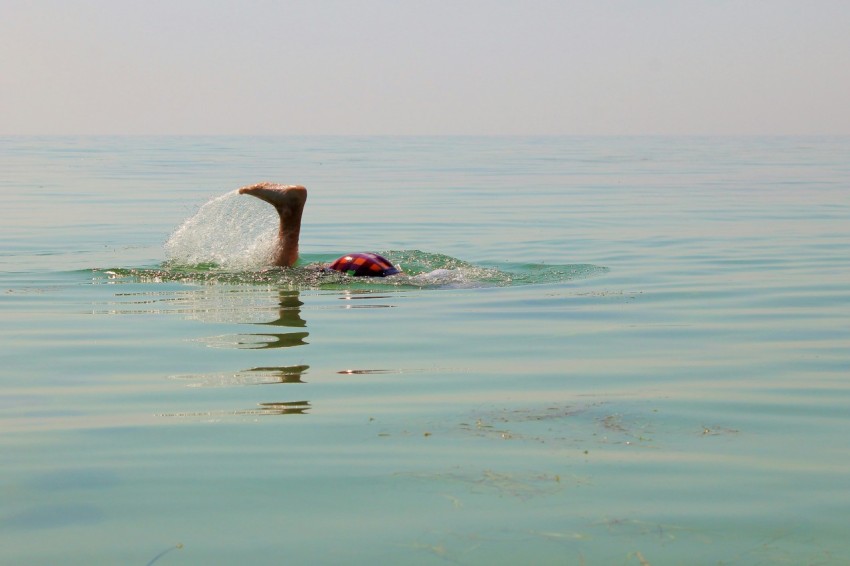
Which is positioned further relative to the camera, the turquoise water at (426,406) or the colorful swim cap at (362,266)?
the colorful swim cap at (362,266)

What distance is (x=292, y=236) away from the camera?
616 inches

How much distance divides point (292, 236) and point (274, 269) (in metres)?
0.52

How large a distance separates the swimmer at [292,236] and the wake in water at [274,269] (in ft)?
0.44

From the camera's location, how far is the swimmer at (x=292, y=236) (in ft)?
49.2

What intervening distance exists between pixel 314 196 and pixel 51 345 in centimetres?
2348

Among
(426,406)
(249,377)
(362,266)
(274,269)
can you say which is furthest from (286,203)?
(426,406)

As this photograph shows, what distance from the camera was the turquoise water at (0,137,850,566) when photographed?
218 inches

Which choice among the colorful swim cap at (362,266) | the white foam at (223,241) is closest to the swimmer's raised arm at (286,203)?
the white foam at (223,241)

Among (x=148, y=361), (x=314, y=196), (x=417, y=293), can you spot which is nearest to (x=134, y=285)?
(x=417, y=293)

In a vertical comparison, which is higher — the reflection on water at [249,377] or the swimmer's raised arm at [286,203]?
the swimmer's raised arm at [286,203]

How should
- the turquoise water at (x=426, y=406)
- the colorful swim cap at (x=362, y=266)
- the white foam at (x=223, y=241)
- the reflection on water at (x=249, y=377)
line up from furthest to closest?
the white foam at (x=223, y=241) < the colorful swim cap at (x=362, y=266) < the reflection on water at (x=249, y=377) < the turquoise water at (x=426, y=406)

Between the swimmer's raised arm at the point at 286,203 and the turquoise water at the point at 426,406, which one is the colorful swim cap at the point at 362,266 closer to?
the turquoise water at the point at 426,406

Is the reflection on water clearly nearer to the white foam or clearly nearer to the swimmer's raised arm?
the swimmer's raised arm

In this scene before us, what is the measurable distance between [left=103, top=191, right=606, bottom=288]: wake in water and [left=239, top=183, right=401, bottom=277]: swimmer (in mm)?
133
